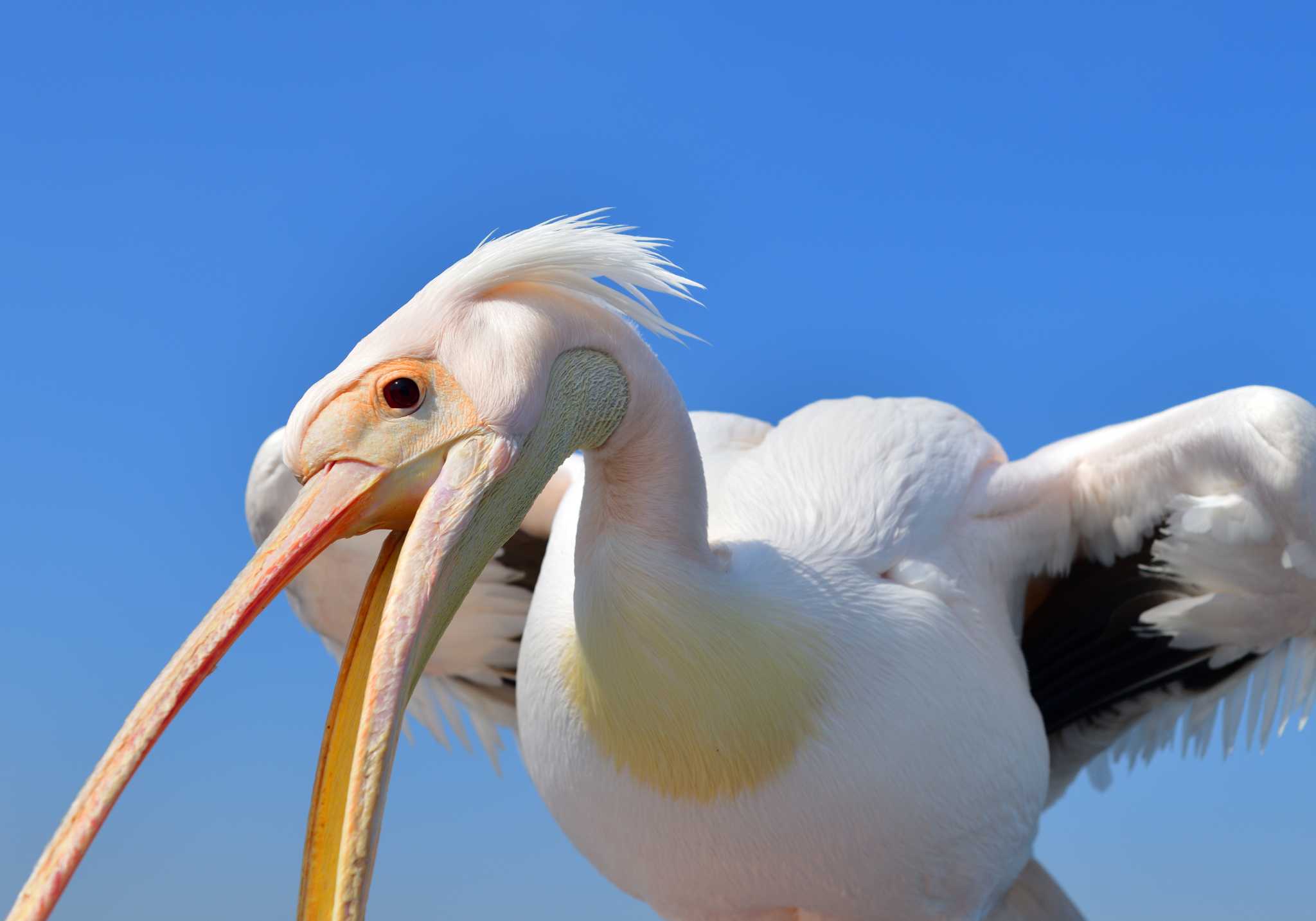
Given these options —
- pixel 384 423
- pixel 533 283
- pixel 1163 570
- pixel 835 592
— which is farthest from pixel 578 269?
pixel 1163 570

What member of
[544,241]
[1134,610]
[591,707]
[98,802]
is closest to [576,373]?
[544,241]

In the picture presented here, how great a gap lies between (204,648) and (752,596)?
1.13 metres

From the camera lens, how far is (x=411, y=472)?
238cm

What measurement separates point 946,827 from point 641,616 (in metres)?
0.92

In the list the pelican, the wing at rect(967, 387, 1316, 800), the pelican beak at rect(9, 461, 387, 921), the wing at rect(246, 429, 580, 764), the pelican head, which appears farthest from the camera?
the wing at rect(246, 429, 580, 764)

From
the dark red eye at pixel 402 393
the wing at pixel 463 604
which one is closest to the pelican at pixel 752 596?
the dark red eye at pixel 402 393

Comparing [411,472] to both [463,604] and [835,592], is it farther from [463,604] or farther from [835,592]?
[463,604]

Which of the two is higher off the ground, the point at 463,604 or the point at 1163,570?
the point at 463,604

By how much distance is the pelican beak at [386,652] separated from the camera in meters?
2.11

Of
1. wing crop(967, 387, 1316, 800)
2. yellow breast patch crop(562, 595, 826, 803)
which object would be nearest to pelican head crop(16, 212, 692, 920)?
yellow breast patch crop(562, 595, 826, 803)

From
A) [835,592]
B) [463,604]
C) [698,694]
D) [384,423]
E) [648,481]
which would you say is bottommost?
[698,694]

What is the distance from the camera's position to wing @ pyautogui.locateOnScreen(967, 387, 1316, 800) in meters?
3.34

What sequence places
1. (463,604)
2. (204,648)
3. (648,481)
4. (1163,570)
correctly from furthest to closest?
(463,604) → (1163,570) → (648,481) → (204,648)

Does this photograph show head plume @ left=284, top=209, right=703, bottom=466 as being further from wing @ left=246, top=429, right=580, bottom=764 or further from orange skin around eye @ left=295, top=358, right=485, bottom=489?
wing @ left=246, top=429, right=580, bottom=764
